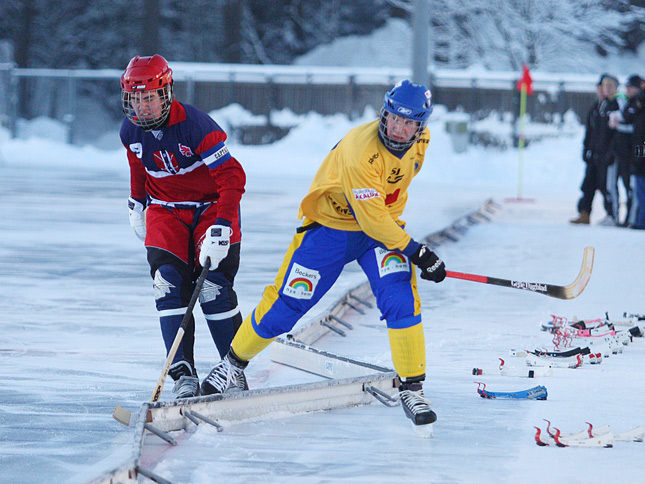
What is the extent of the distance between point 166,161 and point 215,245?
48 cm

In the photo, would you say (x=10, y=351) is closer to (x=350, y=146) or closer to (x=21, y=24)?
(x=350, y=146)

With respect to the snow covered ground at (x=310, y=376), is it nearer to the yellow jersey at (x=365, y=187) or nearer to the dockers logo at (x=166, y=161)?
the yellow jersey at (x=365, y=187)

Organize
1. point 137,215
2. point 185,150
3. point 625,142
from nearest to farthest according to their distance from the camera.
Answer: point 185,150
point 137,215
point 625,142

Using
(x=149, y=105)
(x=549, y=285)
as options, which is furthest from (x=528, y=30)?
(x=149, y=105)

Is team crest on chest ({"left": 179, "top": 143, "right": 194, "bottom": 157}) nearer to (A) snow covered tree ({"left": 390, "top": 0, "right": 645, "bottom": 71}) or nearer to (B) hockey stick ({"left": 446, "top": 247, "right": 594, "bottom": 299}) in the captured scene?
(B) hockey stick ({"left": 446, "top": 247, "right": 594, "bottom": 299})

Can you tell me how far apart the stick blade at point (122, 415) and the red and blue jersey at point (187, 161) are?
36.5 inches

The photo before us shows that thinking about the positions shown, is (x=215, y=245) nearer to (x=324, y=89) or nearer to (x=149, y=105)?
(x=149, y=105)

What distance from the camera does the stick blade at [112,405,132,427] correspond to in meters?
3.88

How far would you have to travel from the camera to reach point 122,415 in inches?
153

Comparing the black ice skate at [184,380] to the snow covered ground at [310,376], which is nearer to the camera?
the snow covered ground at [310,376]

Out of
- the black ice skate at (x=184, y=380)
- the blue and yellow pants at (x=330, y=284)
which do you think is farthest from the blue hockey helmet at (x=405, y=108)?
the black ice skate at (x=184, y=380)

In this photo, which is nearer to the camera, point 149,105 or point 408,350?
point 408,350

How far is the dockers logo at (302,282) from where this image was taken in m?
4.15

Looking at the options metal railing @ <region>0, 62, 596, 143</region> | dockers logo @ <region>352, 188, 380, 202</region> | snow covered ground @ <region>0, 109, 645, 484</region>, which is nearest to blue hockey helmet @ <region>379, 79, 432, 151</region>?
dockers logo @ <region>352, 188, 380, 202</region>
